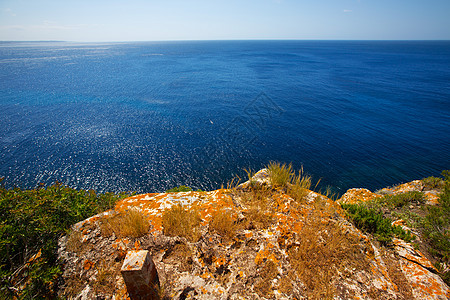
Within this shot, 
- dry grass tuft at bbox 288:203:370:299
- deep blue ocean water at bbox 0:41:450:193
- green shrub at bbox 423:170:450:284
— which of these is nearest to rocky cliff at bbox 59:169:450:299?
dry grass tuft at bbox 288:203:370:299

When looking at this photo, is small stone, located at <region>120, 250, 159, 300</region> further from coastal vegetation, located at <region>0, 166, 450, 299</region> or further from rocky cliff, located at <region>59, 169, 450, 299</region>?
coastal vegetation, located at <region>0, 166, 450, 299</region>

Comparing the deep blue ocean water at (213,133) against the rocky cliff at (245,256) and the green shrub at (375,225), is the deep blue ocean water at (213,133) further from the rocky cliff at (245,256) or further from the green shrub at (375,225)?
the rocky cliff at (245,256)

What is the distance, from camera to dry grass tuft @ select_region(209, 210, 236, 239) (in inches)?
199

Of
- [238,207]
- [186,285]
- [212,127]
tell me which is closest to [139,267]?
[186,285]

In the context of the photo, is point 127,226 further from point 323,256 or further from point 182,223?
point 323,256

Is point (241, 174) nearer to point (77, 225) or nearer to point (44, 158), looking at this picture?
point (77, 225)

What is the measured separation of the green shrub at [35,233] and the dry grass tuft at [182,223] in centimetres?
223

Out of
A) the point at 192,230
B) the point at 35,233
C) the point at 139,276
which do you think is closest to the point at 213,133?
the point at 192,230

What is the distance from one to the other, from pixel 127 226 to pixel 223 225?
2434 millimetres

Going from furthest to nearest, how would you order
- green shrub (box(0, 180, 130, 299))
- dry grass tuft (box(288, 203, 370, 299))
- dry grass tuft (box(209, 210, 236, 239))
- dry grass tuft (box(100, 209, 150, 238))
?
1. dry grass tuft (box(209, 210, 236, 239))
2. dry grass tuft (box(100, 209, 150, 238))
3. dry grass tuft (box(288, 203, 370, 299))
4. green shrub (box(0, 180, 130, 299))

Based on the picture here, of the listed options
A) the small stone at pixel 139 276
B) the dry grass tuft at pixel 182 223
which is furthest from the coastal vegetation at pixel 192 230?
the small stone at pixel 139 276

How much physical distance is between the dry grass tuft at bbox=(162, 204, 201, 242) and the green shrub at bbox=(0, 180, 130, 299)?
7.30 feet

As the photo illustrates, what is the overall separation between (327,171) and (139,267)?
26387 mm

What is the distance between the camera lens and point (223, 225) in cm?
513
